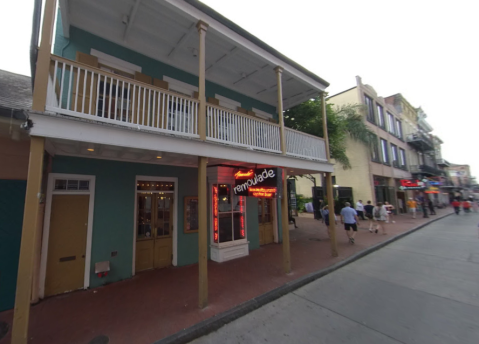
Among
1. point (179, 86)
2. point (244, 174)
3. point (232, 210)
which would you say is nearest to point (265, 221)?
point (232, 210)

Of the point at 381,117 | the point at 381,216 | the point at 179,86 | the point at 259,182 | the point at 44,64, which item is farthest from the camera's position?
the point at 381,117

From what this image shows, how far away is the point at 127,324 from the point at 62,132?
332 cm

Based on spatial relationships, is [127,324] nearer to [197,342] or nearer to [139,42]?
[197,342]

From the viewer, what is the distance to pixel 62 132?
3.19m

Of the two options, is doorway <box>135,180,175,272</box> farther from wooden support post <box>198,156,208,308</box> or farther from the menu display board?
wooden support post <box>198,156,208,308</box>

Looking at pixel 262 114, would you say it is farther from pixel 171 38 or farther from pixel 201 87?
pixel 201 87

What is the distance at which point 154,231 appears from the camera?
20.7 feet

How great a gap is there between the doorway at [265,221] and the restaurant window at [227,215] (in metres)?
1.65

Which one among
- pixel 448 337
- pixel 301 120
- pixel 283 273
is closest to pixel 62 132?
pixel 283 273

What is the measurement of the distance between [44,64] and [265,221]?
8.53m

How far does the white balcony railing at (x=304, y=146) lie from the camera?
22.6 feet

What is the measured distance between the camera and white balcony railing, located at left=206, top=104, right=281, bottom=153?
527 cm

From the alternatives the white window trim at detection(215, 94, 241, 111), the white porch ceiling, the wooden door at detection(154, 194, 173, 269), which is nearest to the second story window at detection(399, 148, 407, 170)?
the white porch ceiling

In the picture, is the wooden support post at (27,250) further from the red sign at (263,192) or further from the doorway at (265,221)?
the doorway at (265,221)
